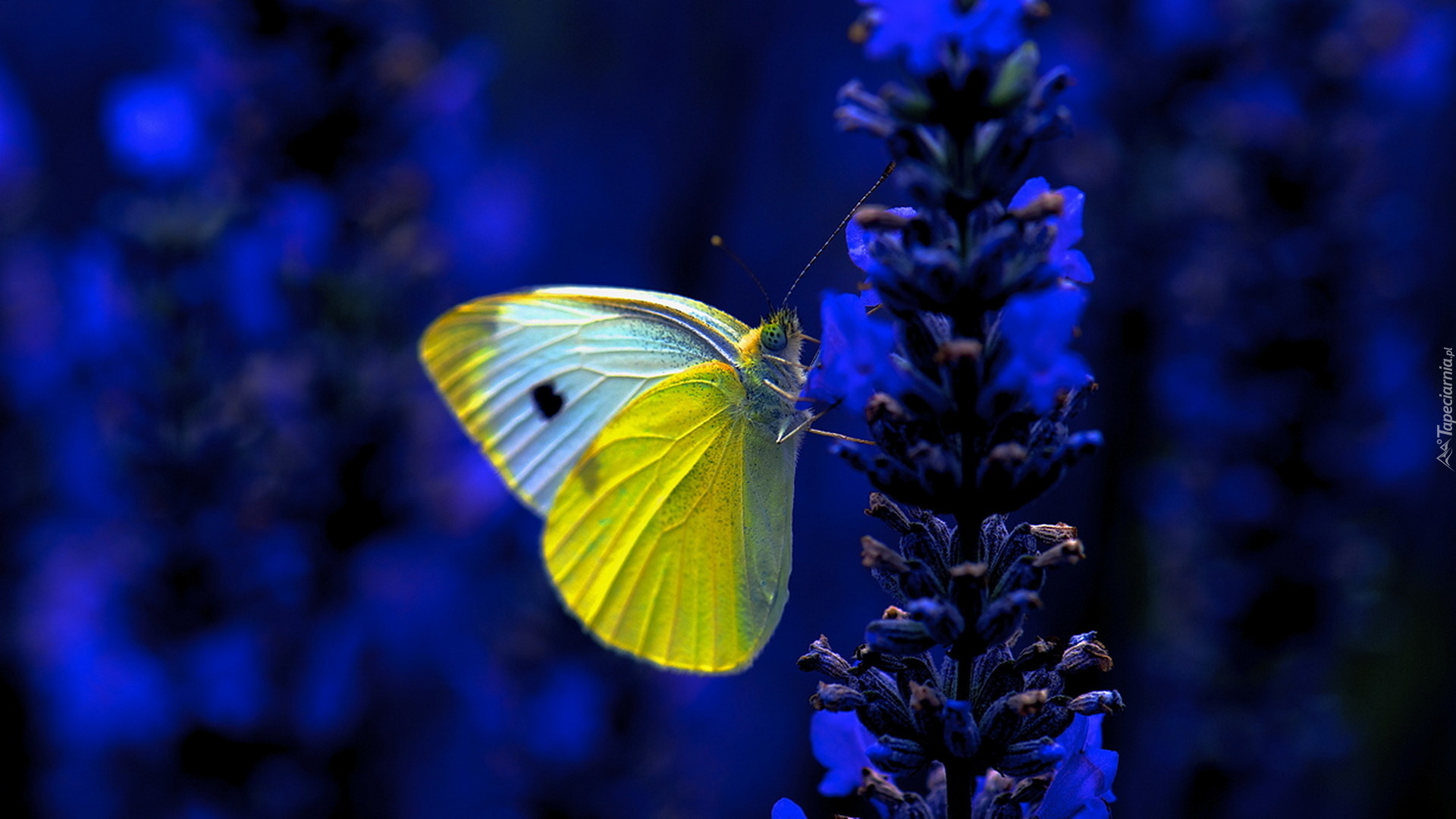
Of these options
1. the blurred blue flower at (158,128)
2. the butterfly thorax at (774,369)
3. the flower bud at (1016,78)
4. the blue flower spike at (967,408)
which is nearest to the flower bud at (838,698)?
the blue flower spike at (967,408)

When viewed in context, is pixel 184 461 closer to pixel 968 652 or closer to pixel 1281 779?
pixel 968 652

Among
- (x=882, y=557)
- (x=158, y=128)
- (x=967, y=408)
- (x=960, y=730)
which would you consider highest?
(x=158, y=128)

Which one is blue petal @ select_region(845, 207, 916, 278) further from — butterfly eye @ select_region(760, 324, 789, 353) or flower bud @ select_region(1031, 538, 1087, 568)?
butterfly eye @ select_region(760, 324, 789, 353)

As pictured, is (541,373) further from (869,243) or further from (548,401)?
(869,243)

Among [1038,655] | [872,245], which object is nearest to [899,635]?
[1038,655]

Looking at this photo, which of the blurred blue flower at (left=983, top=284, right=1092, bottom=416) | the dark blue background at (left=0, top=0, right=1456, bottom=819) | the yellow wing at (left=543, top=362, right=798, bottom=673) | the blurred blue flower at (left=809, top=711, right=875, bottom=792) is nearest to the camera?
the blurred blue flower at (left=983, top=284, right=1092, bottom=416)

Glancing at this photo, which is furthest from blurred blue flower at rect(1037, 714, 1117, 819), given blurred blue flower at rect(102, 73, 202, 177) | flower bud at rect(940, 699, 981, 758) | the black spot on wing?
blurred blue flower at rect(102, 73, 202, 177)

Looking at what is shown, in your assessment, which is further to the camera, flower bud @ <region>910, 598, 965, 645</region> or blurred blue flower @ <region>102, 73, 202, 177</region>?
blurred blue flower @ <region>102, 73, 202, 177</region>
